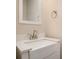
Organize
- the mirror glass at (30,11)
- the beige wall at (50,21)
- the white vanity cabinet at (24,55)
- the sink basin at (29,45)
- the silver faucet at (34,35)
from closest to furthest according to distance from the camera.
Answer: the white vanity cabinet at (24,55), the sink basin at (29,45), the mirror glass at (30,11), the silver faucet at (34,35), the beige wall at (50,21)

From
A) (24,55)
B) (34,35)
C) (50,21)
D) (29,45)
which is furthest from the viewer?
(50,21)

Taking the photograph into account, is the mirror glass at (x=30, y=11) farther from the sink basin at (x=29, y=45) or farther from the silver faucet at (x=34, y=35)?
the sink basin at (x=29, y=45)

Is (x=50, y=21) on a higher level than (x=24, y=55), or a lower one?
higher

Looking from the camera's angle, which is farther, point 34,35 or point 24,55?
point 34,35

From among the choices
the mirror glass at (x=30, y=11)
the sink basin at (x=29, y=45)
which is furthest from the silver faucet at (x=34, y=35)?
the mirror glass at (x=30, y=11)

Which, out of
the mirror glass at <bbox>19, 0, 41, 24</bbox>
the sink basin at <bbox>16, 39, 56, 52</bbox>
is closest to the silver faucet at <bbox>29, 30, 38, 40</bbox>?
the sink basin at <bbox>16, 39, 56, 52</bbox>

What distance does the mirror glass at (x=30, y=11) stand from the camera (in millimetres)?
1841

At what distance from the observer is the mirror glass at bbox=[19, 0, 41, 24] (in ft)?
6.04

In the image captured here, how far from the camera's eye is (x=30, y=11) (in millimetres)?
2055

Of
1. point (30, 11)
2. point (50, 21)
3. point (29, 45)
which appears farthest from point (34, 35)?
point (50, 21)

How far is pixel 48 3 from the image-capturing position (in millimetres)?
2541

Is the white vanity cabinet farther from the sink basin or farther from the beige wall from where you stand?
the beige wall

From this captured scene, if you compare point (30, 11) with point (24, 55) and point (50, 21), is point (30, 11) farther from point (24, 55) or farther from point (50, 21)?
point (24, 55)

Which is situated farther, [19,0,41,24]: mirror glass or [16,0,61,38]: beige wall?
[16,0,61,38]: beige wall
